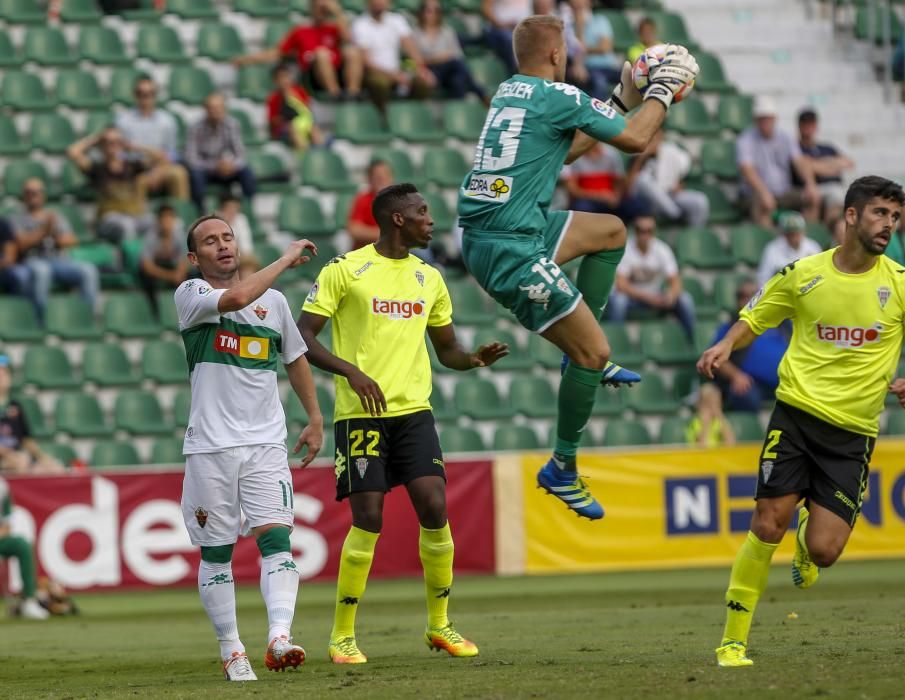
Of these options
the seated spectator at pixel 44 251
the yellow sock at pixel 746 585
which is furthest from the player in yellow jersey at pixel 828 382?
the seated spectator at pixel 44 251

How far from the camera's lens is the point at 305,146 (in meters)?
20.3

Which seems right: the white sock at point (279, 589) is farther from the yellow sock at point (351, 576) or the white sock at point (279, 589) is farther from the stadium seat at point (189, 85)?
the stadium seat at point (189, 85)

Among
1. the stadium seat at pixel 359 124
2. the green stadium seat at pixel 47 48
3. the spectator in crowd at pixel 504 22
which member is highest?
the spectator in crowd at pixel 504 22

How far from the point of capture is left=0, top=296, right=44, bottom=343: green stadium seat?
1822 centimetres

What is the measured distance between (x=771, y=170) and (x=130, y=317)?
8.33m

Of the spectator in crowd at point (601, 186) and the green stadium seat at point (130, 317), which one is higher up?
the spectator in crowd at point (601, 186)

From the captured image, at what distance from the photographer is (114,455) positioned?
57.8ft

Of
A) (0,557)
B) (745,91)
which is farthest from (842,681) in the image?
(745,91)

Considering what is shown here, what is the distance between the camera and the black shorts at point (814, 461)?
854 cm

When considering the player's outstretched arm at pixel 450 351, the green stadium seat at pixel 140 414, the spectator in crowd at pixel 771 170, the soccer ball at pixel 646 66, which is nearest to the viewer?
the soccer ball at pixel 646 66

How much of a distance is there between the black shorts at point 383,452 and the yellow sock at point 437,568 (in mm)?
388

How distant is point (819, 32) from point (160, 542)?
13.2m

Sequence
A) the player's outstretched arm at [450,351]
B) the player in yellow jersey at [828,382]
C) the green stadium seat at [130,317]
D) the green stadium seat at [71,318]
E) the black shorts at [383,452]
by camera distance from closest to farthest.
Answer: the player in yellow jersey at [828,382]
the black shorts at [383,452]
the player's outstretched arm at [450,351]
the green stadium seat at [71,318]
the green stadium seat at [130,317]

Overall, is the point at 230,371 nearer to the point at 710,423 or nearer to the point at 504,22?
the point at 710,423
